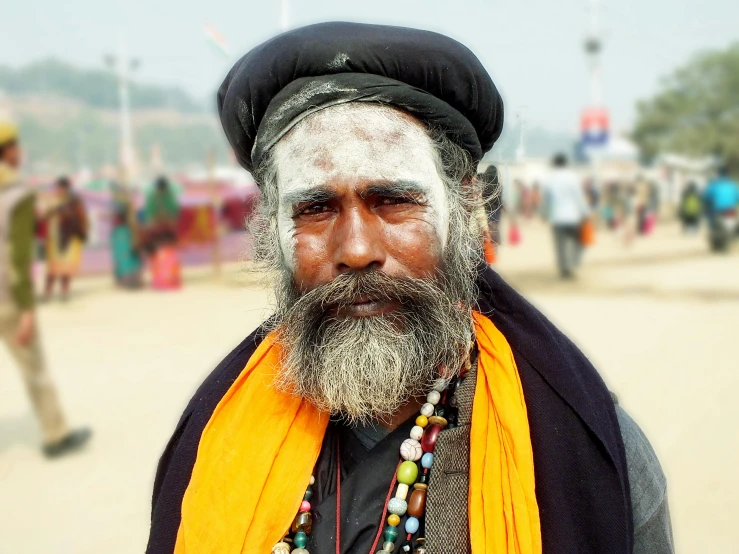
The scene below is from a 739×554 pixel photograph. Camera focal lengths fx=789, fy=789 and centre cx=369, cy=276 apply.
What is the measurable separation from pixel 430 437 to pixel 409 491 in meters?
0.12

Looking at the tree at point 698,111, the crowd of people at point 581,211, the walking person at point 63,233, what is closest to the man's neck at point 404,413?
the crowd of people at point 581,211

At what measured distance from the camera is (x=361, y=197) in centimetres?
162

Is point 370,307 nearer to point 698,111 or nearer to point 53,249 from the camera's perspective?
point 53,249

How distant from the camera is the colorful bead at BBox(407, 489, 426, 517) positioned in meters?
1.53

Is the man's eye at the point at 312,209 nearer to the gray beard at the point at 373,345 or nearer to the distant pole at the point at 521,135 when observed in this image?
the gray beard at the point at 373,345

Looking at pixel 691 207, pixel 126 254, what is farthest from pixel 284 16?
pixel 691 207

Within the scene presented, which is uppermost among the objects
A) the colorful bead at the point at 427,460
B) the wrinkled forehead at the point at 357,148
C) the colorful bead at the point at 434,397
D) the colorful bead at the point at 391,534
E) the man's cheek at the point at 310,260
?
the wrinkled forehead at the point at 357,148

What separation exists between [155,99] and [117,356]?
16.0m

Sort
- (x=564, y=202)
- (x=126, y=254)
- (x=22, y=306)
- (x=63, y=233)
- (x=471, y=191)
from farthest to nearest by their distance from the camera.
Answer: (x=126, y=254), (x=564, y=202), (x=63, y=233), (x=22, y=306), (x=471, y=191)

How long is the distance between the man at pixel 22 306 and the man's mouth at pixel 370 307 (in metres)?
3.76

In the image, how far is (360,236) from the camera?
1.61 meters

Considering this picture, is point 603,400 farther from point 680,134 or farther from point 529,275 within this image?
point 680,134

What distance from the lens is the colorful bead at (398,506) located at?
1539mm

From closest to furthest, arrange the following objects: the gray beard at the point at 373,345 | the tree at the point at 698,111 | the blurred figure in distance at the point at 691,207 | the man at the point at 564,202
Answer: the gray beard at the point at 373,345 < the man at the point at 564,202 < the blurred figure in distance at the point at 691,207 < the tree at the point at 698,111
